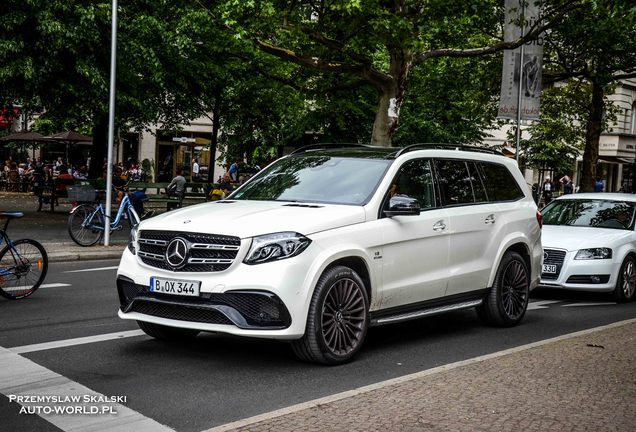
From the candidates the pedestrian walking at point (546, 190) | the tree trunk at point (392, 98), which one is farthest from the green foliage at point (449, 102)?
the pedestrian walking at point (546, 190)

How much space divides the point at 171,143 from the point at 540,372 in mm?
47467

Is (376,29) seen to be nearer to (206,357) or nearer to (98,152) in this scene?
(98,152)

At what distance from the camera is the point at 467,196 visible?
29.1ft

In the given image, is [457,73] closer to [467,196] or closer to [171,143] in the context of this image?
[467,196]

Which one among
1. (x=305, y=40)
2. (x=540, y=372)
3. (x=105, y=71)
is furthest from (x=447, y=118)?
(x=540, y=372)

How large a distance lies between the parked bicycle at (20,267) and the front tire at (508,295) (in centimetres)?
527

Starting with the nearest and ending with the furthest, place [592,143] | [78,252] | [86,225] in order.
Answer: [78,252]
[86,225]
[592,143]

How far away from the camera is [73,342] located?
7582mm

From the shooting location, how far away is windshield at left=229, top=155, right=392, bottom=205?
301 inches

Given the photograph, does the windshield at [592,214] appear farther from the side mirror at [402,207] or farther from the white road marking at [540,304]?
the side mirror at [402,207]

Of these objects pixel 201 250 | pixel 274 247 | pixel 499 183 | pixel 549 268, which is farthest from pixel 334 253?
pixel 549 268

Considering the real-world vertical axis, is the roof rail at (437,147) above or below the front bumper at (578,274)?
above

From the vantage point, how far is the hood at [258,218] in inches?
263

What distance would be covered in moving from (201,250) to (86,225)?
1069 centimetres
